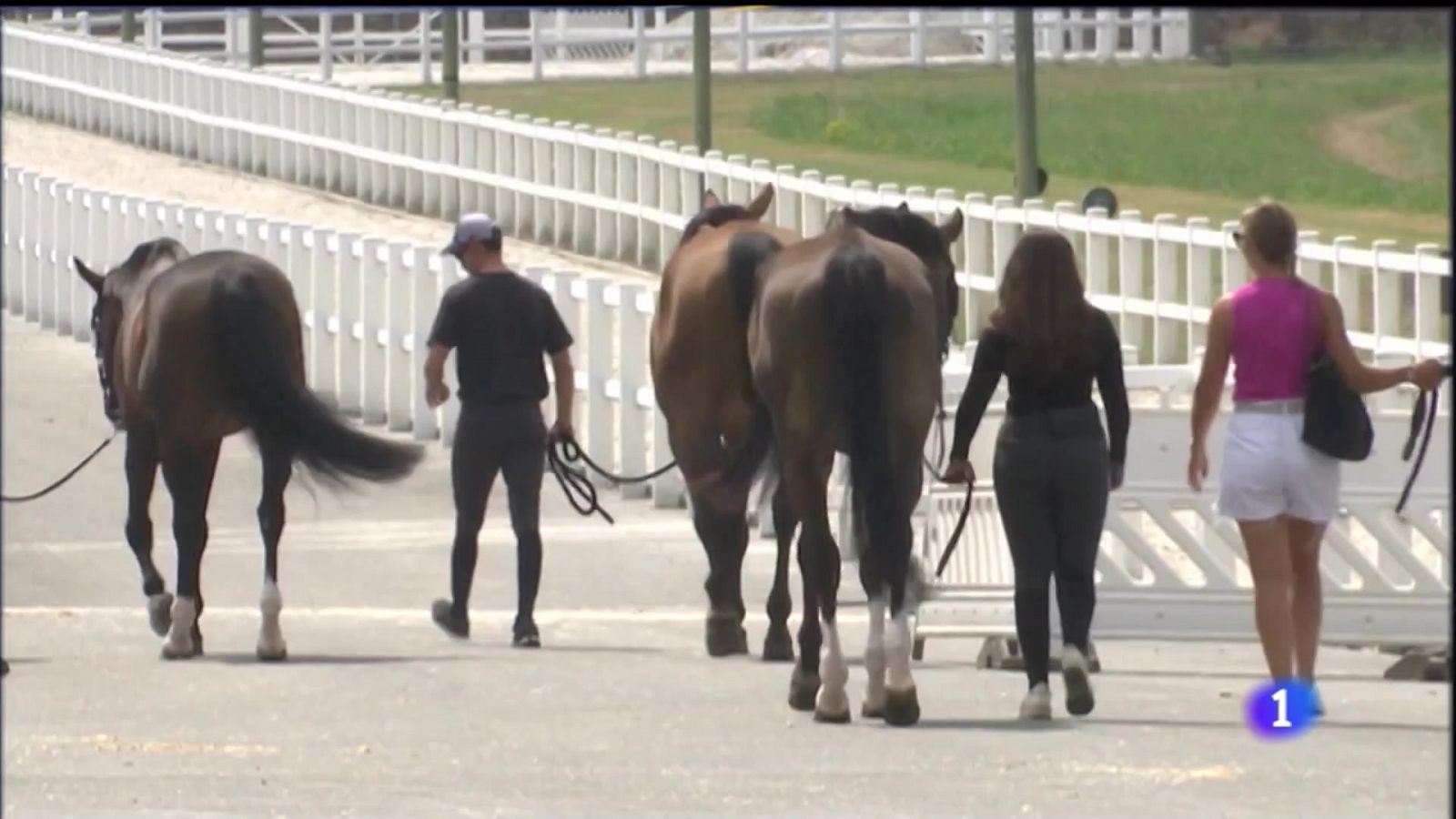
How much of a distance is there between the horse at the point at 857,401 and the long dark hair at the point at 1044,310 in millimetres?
470

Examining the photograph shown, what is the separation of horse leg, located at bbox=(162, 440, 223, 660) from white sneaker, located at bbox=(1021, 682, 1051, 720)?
3.31 metres

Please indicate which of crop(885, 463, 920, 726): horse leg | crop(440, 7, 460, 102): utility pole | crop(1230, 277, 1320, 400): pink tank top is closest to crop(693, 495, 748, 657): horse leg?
crop(885, 463, 920, 726): horse leg

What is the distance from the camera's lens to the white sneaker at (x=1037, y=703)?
1015 centimetres

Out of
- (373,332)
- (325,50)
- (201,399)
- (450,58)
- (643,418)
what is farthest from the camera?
(325,50)

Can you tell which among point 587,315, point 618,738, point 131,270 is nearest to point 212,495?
point 587,315

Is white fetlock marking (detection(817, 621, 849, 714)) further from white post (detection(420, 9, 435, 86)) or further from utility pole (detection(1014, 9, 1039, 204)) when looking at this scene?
white post (detection(420, 9, 435, 86))

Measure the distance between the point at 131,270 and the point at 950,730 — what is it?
3975 millimetres

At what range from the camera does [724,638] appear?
40.5 ft

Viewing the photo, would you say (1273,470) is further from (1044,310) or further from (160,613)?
(160,613)

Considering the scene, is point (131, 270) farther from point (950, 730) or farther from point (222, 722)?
point (950, 730)

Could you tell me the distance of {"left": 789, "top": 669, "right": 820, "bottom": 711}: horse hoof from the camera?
34.7 feet

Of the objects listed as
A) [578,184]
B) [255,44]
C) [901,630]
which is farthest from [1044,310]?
[255,44]

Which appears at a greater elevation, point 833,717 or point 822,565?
point 822,565

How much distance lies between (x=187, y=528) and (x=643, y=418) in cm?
703
